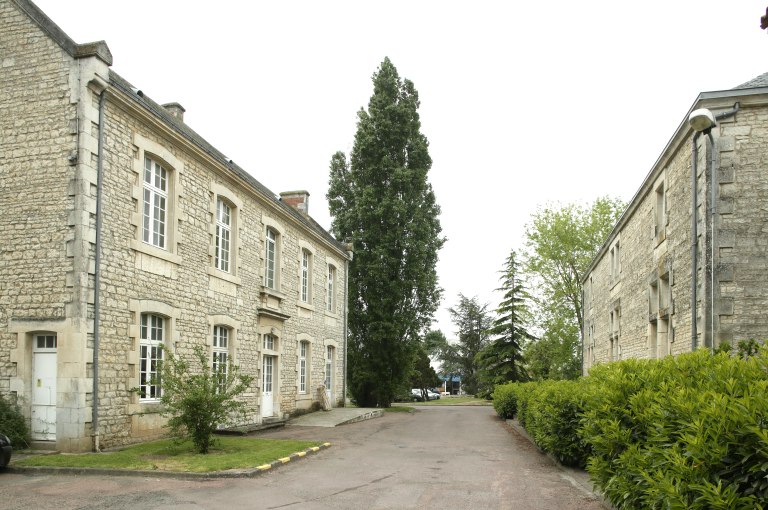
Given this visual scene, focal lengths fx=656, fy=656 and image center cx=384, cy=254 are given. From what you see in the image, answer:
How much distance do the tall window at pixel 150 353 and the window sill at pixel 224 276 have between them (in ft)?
8.27

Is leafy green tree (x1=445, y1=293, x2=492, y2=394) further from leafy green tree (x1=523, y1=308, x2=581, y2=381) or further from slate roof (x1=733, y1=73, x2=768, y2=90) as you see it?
slate roof (x1=733, y1=73, x2=768, y2=90)

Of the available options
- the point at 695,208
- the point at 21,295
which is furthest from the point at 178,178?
the point at 695,208

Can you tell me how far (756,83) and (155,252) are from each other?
42.3 feet

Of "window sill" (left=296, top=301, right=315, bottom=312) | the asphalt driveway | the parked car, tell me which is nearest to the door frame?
the parked car

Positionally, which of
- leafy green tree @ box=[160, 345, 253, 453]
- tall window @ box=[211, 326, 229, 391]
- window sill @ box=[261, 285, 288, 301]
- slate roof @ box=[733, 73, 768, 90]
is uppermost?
slate roof @ box=[733, 73, 768, 90]

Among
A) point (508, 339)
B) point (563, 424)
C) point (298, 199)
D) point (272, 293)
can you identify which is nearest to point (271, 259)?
point (272, 293)

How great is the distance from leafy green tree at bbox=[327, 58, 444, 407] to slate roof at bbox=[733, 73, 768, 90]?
1912cm

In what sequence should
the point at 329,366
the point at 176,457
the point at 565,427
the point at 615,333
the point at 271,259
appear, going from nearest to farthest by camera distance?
the point at 565,427
the point at 176,457
the point at 271,259
the point at 615,333
the point at 329,366

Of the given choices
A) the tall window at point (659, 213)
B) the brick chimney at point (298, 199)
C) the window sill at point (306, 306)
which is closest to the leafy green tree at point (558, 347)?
the brick chimney at point (298, 199)

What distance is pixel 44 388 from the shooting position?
482 inches

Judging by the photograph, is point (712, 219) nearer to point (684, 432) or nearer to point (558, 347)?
point (684, 432)

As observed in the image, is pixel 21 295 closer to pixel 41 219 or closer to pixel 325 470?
pixel 41 219

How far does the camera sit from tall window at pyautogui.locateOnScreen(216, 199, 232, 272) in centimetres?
1788

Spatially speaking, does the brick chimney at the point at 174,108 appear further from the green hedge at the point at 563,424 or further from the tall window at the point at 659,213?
the tall window at the point at 659,213
